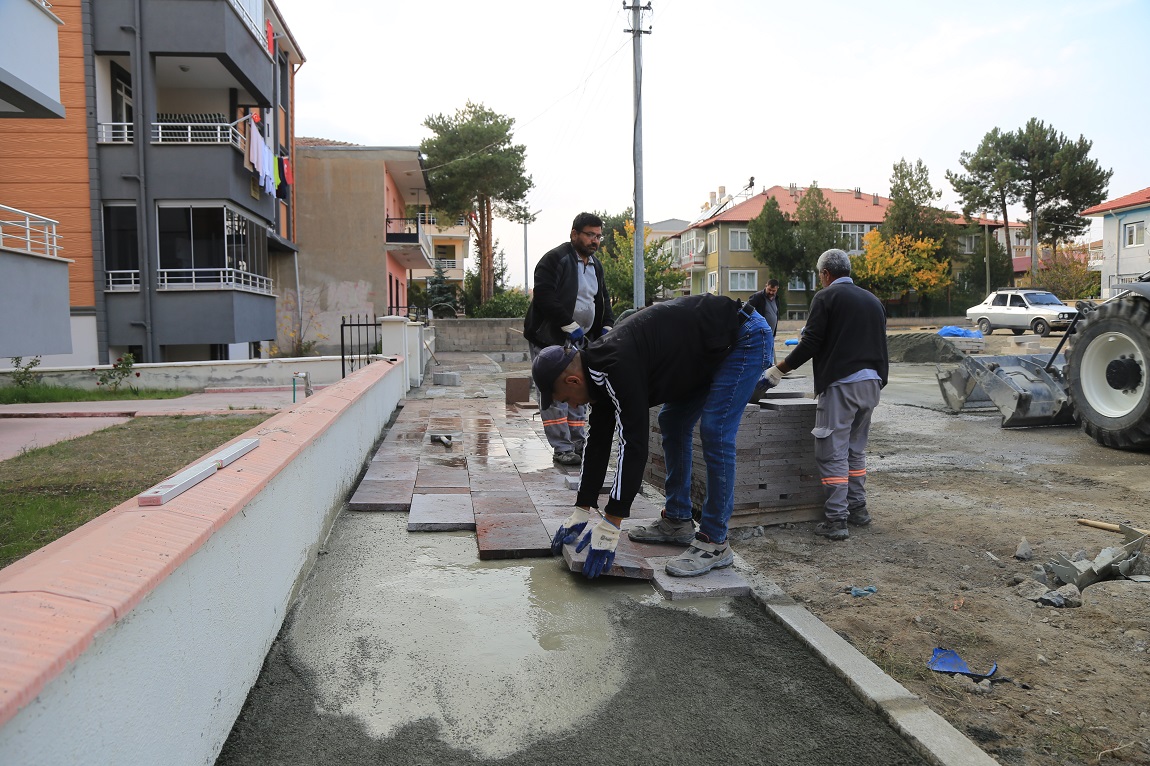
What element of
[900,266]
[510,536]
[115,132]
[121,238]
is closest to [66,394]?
[121,238]

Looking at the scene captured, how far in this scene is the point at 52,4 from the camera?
16.0 meters

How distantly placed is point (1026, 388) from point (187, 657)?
9384 millimetres

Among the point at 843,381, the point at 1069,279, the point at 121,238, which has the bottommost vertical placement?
the point at 843,381

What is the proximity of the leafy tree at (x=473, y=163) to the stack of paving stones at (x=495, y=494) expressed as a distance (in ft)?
112

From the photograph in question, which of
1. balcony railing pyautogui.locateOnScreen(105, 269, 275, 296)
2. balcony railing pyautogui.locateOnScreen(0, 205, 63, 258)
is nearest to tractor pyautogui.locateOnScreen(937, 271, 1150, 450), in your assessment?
balcony railing pyautogui.locateOnScreen(0, 205, 63, 258)

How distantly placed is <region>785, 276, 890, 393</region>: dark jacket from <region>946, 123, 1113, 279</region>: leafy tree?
5735 centimetres

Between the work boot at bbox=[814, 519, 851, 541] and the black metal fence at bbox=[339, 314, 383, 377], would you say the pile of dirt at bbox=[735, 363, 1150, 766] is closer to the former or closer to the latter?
the work boot at bbox=[814, 519, 851, 541]

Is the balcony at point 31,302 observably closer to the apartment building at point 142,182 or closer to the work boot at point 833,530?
the apartment building at point 142,182

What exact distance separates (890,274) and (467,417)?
4897 cm

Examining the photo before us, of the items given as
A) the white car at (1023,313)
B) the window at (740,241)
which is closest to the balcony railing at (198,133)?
the white car at (1023,313)

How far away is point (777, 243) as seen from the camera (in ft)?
180

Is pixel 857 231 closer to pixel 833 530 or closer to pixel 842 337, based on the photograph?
pixel 842 337

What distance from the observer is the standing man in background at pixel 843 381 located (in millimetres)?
4887

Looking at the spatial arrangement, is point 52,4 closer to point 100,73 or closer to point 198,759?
point 100,73
